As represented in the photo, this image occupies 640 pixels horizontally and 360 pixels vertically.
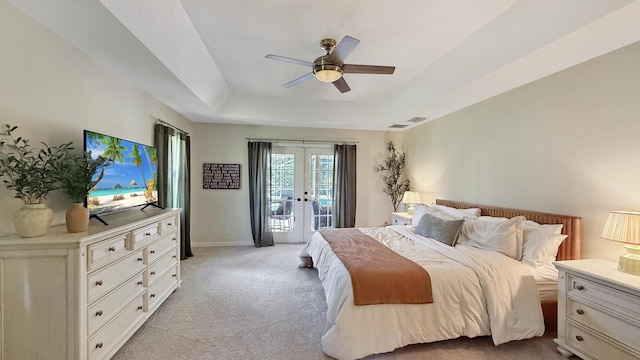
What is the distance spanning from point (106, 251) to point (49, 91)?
4.15 ft

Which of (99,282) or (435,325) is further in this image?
(435,325)

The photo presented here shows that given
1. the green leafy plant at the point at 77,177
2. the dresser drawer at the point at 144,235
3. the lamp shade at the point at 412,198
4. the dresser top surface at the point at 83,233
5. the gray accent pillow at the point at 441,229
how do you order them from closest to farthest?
the dresser top surface at the point at 83,233 → the green leafy plant at the point at 77,177 → the dresser drawer at the point at 144,235 → the gray accent pillow at the point at 441,229 → the lamp shade at the point at 412,198

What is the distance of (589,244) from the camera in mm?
2367

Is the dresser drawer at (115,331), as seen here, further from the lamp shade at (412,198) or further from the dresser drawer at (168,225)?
the lamp shade at (412,198)

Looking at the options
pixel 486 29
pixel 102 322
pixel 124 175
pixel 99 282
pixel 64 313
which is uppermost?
pixel 486 29

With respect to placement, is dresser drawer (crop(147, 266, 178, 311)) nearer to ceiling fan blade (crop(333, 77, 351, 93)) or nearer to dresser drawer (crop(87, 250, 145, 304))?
dresser drawer (crop(87, 250, 145, 304))

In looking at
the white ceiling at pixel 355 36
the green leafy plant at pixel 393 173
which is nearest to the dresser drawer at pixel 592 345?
the white ceiling at pixel 355 36

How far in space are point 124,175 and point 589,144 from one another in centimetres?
434

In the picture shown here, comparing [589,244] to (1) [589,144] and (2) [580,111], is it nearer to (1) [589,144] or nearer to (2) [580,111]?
(1) [589,144]

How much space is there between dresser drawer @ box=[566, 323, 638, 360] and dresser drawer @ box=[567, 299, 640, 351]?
7cm

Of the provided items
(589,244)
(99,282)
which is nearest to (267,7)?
(99,282)

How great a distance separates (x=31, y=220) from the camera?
1620mm

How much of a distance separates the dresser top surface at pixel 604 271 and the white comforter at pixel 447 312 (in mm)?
337

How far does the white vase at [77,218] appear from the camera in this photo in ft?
5.87
